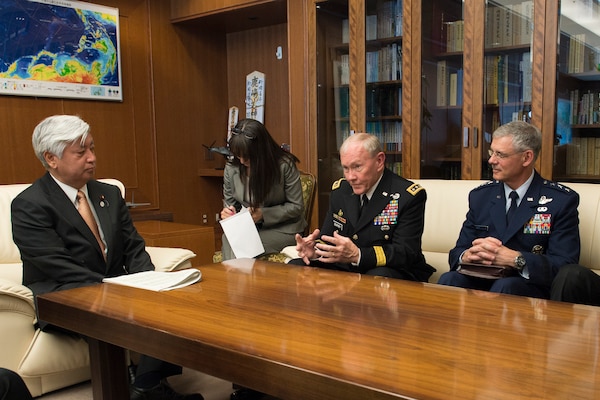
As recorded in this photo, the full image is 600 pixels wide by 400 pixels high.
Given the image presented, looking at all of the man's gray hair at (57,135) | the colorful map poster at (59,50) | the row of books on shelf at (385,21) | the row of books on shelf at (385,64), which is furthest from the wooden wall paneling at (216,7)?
the man's gray hair at (57,135)

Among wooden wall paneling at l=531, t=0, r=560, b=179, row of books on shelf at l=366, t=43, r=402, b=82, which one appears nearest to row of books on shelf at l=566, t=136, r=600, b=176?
wooden wall paneling at l=531, t=0, r=560, b=179

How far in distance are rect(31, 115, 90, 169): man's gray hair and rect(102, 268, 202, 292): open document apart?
1.96 ft

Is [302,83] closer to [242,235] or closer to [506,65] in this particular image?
[506,65]

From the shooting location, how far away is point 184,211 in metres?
5.32

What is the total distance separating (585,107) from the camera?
300cm

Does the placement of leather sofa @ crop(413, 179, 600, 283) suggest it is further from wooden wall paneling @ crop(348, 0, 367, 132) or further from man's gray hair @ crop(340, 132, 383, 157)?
wooden wall paneling @ crop(348, 0, 367, 132)

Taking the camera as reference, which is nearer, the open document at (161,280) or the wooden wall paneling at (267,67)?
the open document at (161,280)

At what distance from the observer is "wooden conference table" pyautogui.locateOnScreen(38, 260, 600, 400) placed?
98 centimetres

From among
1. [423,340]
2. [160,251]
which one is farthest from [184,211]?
[423,340]

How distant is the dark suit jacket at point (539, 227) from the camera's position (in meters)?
→ 2.00

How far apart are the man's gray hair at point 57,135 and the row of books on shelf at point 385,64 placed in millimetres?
2113

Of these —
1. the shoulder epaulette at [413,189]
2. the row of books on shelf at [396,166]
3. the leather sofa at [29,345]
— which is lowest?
the leather sofa at [29,345]

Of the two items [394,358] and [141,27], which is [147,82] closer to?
[141,27]

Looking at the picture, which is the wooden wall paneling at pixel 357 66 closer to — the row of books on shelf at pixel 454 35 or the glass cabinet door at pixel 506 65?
the row of books on shelf at pixel 454 35
